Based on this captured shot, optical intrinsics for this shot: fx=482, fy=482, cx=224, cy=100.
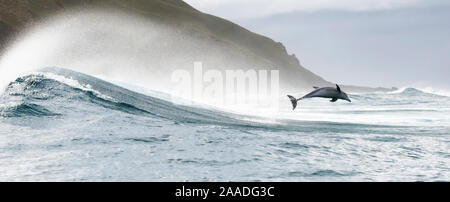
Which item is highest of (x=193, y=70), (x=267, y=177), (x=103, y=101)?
(x=193, y=70)

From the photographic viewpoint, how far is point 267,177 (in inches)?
352

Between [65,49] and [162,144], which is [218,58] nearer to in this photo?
[65,49]

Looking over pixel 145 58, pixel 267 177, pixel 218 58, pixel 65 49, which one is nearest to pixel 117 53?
pixel 145 58

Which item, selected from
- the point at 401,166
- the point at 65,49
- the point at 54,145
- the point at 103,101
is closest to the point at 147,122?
the point at 103,101

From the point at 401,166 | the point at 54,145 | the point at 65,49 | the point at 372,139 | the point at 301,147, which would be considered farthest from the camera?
the point at 65,49

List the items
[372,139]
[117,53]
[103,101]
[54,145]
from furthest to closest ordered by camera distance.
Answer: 1. [117,53]
2. [103,101]
3. [372,139]
4. [54,145]

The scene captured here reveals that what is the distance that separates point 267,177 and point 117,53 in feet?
579

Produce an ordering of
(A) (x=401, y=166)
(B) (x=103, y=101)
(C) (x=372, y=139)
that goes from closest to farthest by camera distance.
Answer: (A) (x=401, y=166), (C) (x=372, y=139), (B) (x=103, y=101)

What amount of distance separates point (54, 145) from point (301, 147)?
20.4ft

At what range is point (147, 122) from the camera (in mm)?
16359

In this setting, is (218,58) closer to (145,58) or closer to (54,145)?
(145,58)

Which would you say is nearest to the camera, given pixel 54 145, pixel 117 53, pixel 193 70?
pixel 54 145

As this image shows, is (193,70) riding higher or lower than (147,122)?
higher
